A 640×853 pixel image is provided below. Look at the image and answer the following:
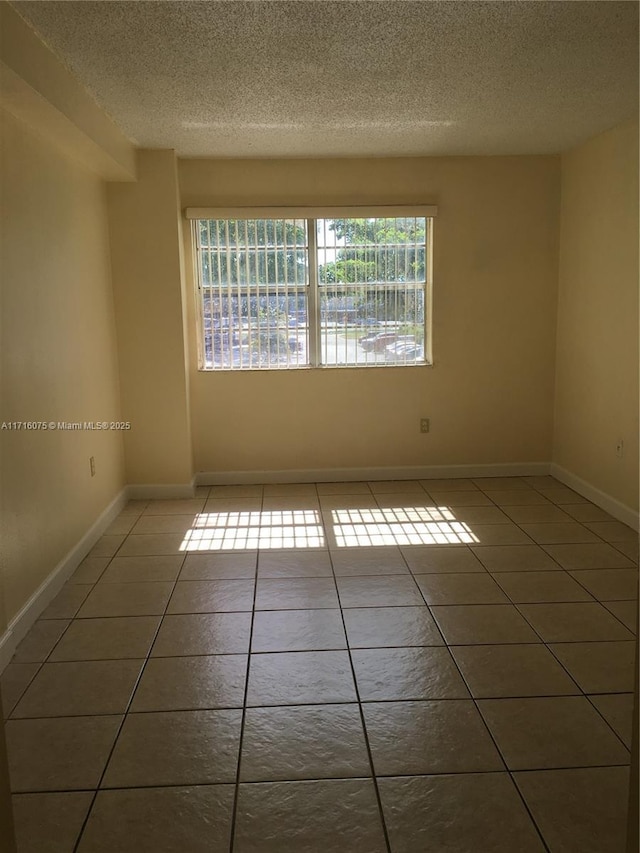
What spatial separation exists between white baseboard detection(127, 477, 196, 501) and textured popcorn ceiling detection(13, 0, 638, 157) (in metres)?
2.28

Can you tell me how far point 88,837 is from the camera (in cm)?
176

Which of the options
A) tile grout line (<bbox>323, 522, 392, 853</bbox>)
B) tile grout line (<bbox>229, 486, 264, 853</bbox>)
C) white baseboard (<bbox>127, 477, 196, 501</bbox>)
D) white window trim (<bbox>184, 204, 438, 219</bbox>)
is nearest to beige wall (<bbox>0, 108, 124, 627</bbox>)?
white baseboard (<bbox>127, 477, 196, 501</bbox>)

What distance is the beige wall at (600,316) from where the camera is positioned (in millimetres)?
3973

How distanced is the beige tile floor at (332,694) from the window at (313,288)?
1.58 meters

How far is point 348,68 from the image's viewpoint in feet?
9.84

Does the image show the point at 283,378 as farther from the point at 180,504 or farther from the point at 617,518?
the point at 617,518

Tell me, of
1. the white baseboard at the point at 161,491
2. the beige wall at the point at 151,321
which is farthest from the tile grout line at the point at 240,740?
the beige wall at the point at 151,321

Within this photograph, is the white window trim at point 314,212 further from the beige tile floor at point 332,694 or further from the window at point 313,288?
the beige tile floor at point 332,694

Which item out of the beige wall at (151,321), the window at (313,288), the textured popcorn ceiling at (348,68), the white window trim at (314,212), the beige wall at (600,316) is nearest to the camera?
the textured popcorn ceiling at (348,68)

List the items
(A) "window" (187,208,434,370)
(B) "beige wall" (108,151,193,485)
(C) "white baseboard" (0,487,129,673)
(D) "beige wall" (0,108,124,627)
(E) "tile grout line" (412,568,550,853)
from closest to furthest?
(E) "tile grout line" (412,568,550,853)
(C) "white baseboard" (0,487,129,673)
(D) "beige wall" (0,108,124,627)
(B) "beige wall" (108,151,193,485)
(A) "window" (187,208,434,370)

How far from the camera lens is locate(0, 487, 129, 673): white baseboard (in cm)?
268

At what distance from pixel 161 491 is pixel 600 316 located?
3.20 metres

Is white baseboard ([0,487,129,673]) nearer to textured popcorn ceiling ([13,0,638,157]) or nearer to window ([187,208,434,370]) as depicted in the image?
window ([187,208,434,370])

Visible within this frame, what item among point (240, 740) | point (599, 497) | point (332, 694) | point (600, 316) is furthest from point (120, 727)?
point (600, 316)
